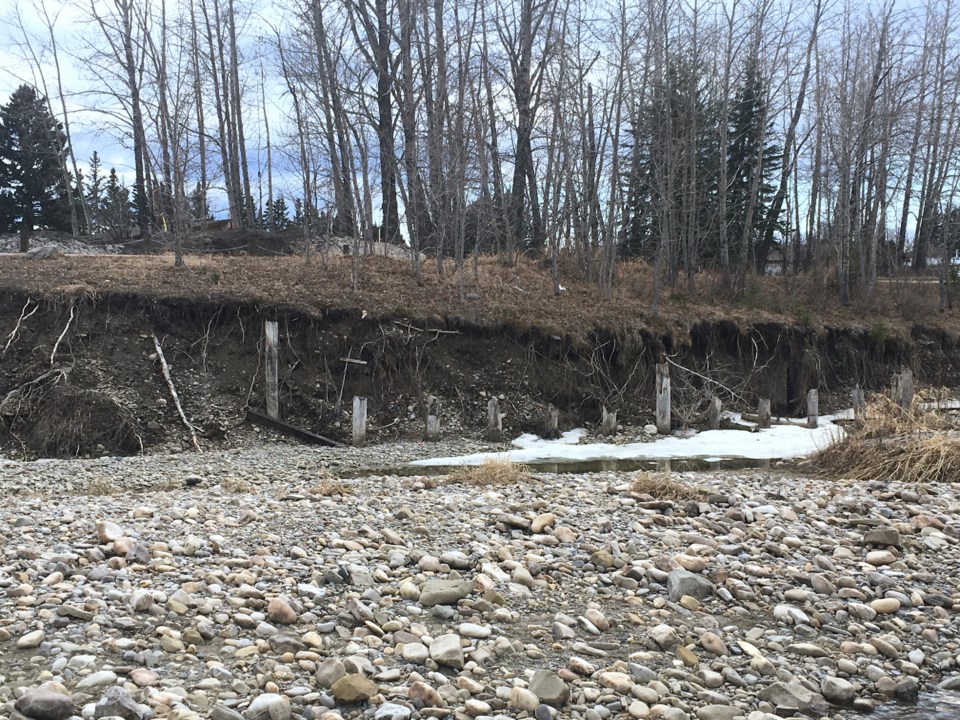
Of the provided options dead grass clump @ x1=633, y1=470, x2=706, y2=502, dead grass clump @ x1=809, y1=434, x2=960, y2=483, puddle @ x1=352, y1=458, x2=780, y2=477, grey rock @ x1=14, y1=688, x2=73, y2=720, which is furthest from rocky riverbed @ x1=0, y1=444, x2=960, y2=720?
puddle @ x1=352, y1=458, x2=780, y2=477

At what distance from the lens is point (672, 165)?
784 inches

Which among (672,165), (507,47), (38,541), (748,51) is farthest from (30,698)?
(748,51)

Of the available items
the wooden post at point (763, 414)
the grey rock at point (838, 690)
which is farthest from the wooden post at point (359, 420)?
the grey rock at point (838, 690)

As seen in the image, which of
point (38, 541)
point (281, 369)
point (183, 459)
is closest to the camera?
point (38, 541)

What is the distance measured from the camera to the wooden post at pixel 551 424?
15.4 m

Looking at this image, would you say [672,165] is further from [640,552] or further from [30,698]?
[30,698]

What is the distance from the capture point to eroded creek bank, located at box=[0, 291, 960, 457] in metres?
12.9

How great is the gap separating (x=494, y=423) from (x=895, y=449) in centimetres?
760

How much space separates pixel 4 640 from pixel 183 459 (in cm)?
870

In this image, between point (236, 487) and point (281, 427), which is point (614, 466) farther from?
point (281, 427)

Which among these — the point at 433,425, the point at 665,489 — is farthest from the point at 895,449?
the point at 433,425

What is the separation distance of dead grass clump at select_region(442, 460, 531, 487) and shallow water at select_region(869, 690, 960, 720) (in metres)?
5.52

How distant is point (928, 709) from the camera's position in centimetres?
355

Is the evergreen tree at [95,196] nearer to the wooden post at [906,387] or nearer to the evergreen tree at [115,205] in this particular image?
the evergreen tree at [115,205]
